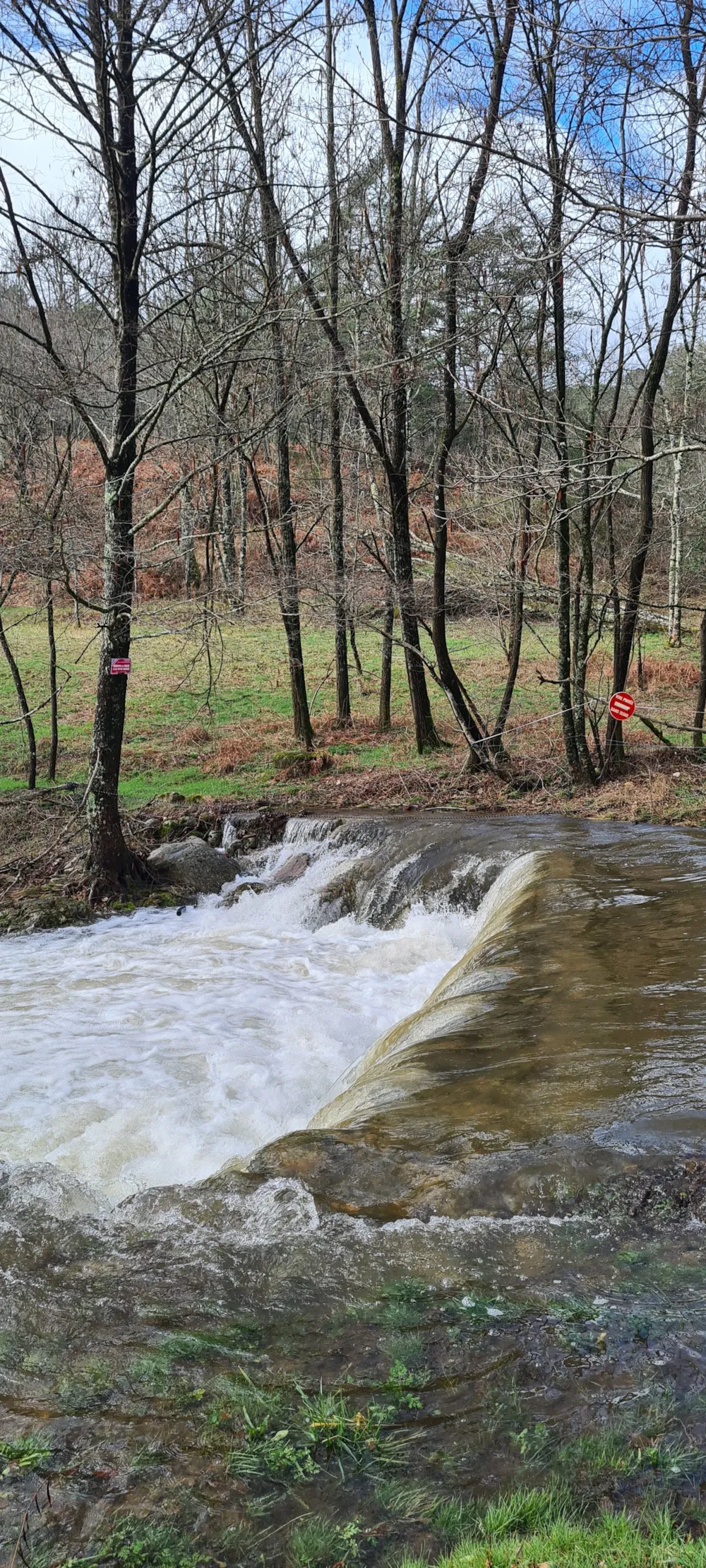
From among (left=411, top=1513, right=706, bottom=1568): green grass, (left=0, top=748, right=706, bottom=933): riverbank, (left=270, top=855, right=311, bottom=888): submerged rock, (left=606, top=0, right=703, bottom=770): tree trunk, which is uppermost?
(left=606, top=0, right=703, bottom=770): tree trunk

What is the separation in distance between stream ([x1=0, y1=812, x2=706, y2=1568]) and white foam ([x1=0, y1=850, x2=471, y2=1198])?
0.12 ft

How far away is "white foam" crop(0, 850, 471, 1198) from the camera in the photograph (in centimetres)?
544

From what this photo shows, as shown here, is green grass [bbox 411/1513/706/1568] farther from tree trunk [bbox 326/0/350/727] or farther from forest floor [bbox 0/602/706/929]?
tree trunk [bbox 326/0/350/727]

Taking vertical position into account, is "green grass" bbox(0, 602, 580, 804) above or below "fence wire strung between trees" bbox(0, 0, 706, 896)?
below

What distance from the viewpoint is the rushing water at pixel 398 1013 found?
4484 millimetres

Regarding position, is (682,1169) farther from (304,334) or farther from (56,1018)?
(304,334)

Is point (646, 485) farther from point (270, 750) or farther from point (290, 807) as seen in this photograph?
point (270, 750)

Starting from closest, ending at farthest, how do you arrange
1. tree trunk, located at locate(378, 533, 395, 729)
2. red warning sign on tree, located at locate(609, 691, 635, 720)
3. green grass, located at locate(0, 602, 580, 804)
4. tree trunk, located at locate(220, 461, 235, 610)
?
red warning sign on tree, located at locate(609, 691, 635, 720) < tree trunk, located at locate(378, 533, 395, 729) < green grass, located at locate(0, 602, 580, 804) < tree trunk, located at locate(220, 461, 235, 610)

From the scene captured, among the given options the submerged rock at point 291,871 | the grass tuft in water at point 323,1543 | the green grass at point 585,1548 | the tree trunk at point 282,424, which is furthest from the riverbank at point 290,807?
the green grass at point 585,1548

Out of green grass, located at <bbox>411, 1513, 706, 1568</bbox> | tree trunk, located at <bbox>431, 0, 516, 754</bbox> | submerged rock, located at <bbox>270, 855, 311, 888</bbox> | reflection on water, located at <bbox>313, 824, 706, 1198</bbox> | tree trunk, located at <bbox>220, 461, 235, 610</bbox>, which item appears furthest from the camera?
tree trunk, located at <bbox>220, 461, 235, 610</bbox>

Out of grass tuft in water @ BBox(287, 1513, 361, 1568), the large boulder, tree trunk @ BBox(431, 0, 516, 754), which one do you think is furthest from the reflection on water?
tree trunk @ BBox(431, 0, 516, 754)

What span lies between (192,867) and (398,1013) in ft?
17.8

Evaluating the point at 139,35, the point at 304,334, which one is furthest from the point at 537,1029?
the point at 304,334

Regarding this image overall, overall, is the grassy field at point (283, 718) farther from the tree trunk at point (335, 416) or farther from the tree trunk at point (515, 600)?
the tree trunk at point (335, 416)
